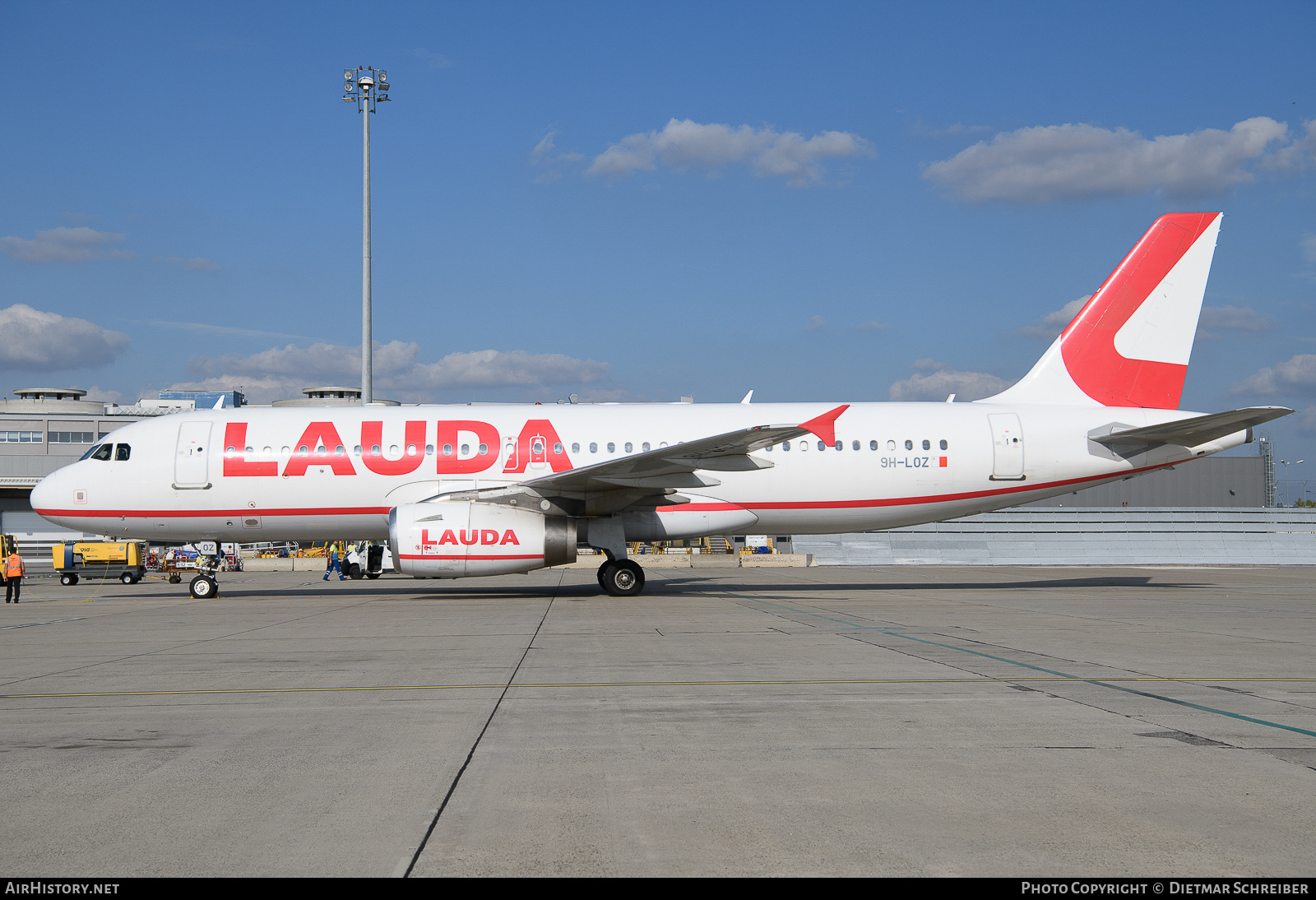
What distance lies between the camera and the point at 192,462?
19.8 meters

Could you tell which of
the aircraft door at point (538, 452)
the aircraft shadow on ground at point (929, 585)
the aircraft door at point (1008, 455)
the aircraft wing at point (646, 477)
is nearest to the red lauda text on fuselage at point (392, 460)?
the aircraft door at point (538, 452)

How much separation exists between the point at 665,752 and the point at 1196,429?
18.2 m

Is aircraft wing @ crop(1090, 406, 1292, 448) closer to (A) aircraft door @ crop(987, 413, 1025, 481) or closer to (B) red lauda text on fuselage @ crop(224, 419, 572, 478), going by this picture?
(A) aircraft door @ crop(987, 413, 1025, 481)

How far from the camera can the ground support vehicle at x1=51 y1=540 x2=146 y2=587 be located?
33062 mm

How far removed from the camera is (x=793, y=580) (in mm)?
25391

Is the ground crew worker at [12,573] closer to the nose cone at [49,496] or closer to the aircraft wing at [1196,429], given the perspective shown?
the nose cone at [49,496]

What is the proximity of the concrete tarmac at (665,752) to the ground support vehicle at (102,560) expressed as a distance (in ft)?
79.3

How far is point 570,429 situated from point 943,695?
45.0ft

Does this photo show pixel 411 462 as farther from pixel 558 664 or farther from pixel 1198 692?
pixel 1198 692

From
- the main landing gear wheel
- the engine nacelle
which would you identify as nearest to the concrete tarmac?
the engine nacelle

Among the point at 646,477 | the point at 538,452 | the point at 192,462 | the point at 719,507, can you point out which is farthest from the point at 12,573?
the point at 719,507

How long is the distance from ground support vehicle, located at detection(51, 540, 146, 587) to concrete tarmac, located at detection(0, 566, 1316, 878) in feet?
79.3

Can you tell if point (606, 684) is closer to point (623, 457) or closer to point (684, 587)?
point (623, 457)

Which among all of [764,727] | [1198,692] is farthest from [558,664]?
[1198,692]
